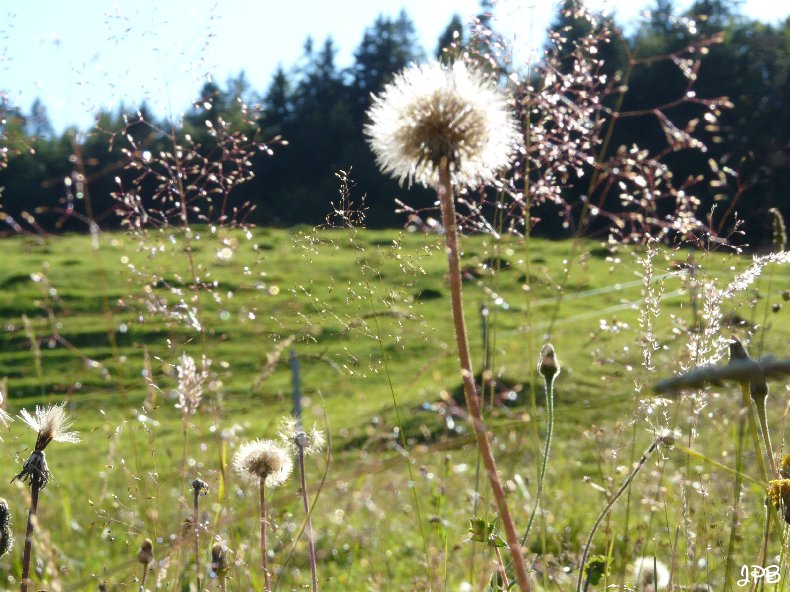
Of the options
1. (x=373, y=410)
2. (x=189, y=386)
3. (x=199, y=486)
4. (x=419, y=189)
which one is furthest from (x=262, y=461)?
(x=419, y=189)

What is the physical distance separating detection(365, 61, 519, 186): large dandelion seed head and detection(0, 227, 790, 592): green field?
29 centimetres

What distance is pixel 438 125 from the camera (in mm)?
1819

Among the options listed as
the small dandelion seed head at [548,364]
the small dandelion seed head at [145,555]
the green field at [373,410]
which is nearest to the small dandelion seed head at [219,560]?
the green field at [373,410]

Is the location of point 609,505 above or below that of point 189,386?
below

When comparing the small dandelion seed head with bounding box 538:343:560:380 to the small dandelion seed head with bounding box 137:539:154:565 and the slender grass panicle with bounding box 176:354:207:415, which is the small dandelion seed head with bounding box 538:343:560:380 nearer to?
the slender grass panicle with bounding box 176:354:207:415

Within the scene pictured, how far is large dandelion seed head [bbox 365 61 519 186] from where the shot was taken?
1.82m

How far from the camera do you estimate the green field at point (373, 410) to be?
80.8 inches

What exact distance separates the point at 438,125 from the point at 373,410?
12.7 m

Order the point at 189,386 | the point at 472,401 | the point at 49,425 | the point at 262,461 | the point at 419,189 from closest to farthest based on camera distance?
the point at 472,401
the point at 49,425
the point at 189,386
the point at 262,461
the point at 419,189

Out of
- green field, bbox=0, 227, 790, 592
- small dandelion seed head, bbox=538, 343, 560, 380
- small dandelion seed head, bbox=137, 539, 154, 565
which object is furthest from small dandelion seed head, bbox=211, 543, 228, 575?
small dandelion seed head, bbox=538, 343, 560, 380

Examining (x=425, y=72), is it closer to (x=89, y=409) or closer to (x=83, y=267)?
(x=89, y=409)

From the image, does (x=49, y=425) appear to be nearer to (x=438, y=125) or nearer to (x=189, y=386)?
(x=189, y=386)

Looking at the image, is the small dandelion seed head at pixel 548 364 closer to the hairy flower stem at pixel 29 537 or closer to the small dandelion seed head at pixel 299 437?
the small dandelion seed head at pixel 299 437

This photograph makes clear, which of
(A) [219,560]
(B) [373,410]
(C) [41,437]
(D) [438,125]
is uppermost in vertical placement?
(D) [438,125]
